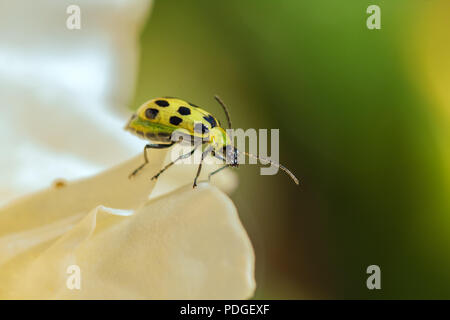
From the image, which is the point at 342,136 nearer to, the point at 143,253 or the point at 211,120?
the point at 211,120

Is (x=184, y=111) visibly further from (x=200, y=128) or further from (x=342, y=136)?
(x=342, y=136)

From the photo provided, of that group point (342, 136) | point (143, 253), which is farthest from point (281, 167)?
point (143, 253)

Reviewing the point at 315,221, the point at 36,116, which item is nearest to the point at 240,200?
the point at 315,221

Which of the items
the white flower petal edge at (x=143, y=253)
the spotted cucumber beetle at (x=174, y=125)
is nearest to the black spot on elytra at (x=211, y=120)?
the spotted cucumber beetle at (x=174, y=125)

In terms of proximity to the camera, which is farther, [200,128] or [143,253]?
[200,128]

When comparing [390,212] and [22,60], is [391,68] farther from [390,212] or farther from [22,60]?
[22,60]

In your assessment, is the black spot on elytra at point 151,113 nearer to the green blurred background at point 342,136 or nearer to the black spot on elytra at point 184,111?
the black spot on elytra at point 184,111

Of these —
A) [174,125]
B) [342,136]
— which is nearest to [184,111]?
[174,125]
